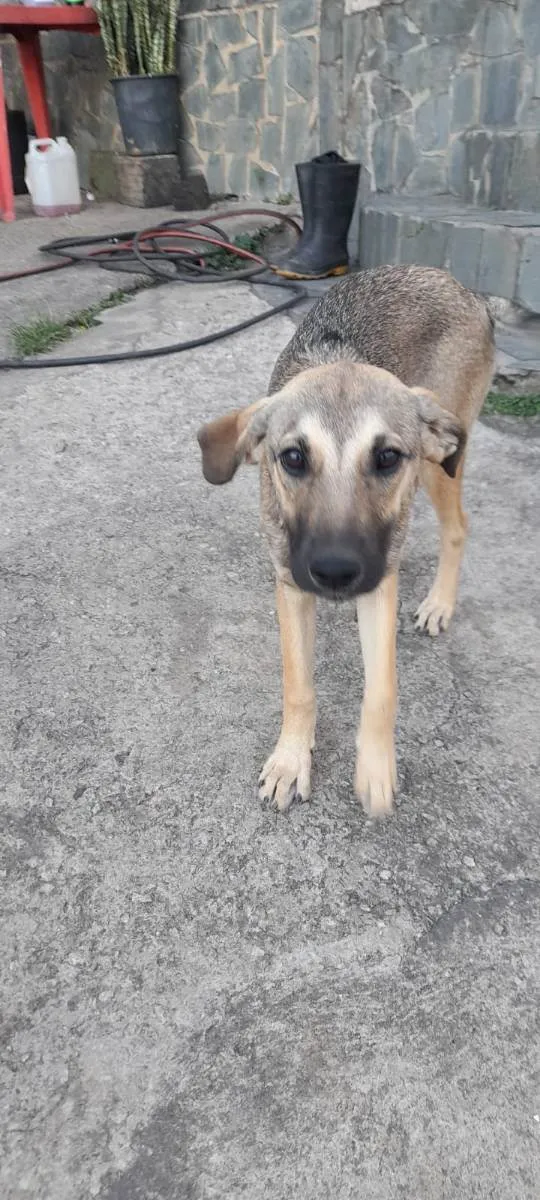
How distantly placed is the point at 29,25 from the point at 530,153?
5.66 metres

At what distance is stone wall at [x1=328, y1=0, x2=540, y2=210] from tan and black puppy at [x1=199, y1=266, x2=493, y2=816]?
2.95 meters

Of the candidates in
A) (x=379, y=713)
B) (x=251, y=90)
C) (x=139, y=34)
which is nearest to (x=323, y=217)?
(x=251, y=90)

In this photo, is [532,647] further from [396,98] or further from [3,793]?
[396,98]

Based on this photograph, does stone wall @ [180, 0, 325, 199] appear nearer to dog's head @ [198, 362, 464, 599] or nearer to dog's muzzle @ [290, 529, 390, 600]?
dog's head @ [198, 362, 464, 599]

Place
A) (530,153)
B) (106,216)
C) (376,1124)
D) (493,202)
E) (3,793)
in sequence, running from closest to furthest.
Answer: (376,1124) → (3,793) → (530,153) → (493,202) → (106,216)

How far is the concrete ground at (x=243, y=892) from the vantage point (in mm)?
1776

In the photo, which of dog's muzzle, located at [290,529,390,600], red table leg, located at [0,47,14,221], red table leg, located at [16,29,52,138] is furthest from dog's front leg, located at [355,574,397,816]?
red table leg, located at [16,29,52,138]

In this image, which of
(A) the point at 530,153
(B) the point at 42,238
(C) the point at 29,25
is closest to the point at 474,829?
(A) the point at 530,153

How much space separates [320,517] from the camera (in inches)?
87.0

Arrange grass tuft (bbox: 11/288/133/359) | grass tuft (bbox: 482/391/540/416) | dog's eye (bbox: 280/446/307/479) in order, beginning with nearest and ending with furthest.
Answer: dog's eye (bbox: 280/446/307/479), grass tuft (bbox: 482/391/540/416), grass tuft (bbox: 11/288/133/359)

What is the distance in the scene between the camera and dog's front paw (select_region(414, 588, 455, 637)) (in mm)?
3322

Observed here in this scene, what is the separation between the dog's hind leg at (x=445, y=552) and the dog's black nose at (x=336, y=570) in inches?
49.0

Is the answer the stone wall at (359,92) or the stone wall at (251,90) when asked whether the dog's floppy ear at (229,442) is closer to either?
the stone wall at (359,92)

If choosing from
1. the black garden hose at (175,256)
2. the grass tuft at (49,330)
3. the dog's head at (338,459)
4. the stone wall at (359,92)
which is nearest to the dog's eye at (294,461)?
the dog's head at (338,459)
